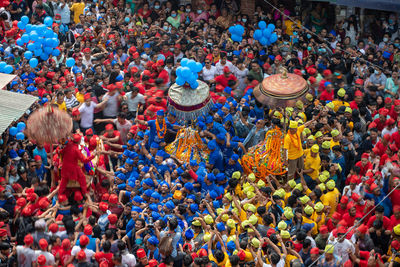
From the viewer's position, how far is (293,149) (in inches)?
381

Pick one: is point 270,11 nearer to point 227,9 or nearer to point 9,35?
point 227,9

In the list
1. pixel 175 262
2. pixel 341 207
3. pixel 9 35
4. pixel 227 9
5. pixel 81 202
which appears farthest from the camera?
pixel 227 9

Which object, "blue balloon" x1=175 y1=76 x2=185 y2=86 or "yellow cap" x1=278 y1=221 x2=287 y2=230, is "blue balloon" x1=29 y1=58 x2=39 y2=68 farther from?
"yellow cap" x1=278 y1=221 x2=287 y2=230

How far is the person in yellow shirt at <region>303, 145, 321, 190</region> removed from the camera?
9688mm

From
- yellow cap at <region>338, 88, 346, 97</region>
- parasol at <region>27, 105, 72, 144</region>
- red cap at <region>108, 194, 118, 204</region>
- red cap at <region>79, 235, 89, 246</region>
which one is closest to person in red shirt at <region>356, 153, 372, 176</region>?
yellow cap at <region>338, 88, 346, 97</region>

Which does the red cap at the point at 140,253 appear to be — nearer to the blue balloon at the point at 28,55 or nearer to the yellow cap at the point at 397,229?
the yellow cap at the point at 397,229

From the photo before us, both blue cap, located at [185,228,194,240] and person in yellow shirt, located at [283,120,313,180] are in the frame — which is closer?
blue cap, located at [185,228,194,240]

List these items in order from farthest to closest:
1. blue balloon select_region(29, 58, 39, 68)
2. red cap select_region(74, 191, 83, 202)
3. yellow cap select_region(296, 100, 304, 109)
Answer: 1. blue balloon select_region(29, 58, 39, 68)
2. yellow cap select_region(296, 100, 304, 109)
3. red cap select_region(74, 191, 83, 202)

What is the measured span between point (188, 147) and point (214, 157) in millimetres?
471

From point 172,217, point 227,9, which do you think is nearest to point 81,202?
point 172,217

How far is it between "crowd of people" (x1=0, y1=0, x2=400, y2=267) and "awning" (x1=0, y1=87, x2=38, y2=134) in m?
0.46

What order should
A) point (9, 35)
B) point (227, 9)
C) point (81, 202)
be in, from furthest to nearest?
point (227, 9)
point (9, 35)
point (81, 202)

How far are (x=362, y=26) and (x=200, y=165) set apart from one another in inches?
216

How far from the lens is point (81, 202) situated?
31.2 ft
